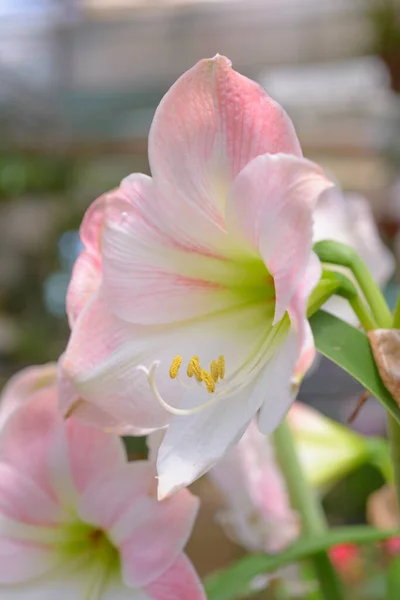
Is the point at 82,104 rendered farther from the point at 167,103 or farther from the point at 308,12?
the point at 167,103

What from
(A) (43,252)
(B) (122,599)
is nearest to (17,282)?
(A) (43,252)

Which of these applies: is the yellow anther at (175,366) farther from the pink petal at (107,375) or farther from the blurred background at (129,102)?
the blurred background at (129,102)

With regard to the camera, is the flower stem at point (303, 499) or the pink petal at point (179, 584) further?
the flower stem at point (303, 499)

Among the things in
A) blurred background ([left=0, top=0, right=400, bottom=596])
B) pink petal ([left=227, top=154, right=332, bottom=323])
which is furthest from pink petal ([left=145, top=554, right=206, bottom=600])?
blurred background ([left=0, top=0, right=400, bottom=596])

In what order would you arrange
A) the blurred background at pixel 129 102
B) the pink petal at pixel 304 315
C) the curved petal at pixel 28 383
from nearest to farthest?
the pink petal at pixel 304 315 < the curved petal at pixel 28 383 < the blurred background at pixel 129 102

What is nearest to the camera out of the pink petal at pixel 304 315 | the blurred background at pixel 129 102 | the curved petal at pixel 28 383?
the pink petal at pixel 304 315

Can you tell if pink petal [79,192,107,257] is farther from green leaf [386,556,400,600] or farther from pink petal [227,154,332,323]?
green leaf [386,556,400,600]

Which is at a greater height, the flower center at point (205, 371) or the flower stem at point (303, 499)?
the flower center at point (205, 371)

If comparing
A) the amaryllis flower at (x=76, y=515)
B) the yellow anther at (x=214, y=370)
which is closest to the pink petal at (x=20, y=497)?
the amaryllis flower at (x=76, y=515)
